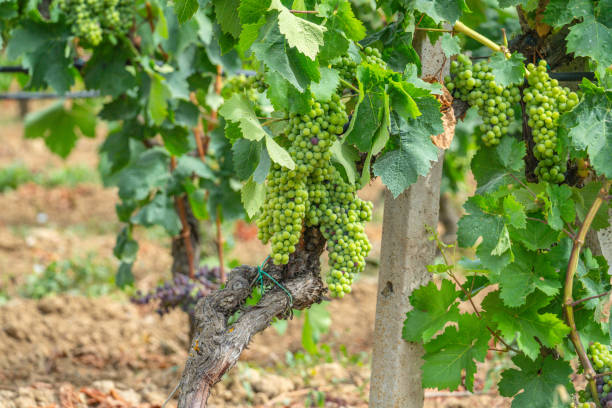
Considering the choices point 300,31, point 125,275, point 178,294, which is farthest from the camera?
point 125,275

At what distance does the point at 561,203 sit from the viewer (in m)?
1.67

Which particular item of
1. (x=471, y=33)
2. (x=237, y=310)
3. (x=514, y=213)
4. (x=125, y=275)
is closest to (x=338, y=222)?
(x=237, y=310)

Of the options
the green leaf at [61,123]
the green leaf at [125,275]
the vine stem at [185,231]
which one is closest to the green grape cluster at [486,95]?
the vine stem at [185,231]

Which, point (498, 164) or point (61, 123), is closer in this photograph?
point (498, 164)

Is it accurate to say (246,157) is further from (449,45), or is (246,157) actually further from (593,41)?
(593,41)

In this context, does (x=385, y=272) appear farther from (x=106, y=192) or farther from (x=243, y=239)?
(x=106, y=192)

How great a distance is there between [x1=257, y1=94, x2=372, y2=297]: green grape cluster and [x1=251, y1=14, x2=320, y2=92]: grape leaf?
3.5 inches

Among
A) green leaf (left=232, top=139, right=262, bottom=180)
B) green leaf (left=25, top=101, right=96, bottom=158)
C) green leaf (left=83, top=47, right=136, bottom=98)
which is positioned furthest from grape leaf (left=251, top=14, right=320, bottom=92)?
green leaf (left=25, top=101, right=96, bottom=158)

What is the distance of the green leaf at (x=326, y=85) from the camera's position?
1.41 m

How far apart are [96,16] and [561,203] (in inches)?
79.2

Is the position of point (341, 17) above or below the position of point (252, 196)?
above

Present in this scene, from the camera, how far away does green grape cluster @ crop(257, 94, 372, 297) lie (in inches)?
57.8

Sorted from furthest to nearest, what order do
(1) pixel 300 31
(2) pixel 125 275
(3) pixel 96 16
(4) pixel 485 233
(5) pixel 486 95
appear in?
(2) pixel 125 275 < (3) pixel 96 16 < (5) pixel 486 95 < (4) pixel 485 233 < (1) pixel 300 31

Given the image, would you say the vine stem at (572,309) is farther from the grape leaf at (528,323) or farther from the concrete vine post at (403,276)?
the concrete vine post at (403,276)
